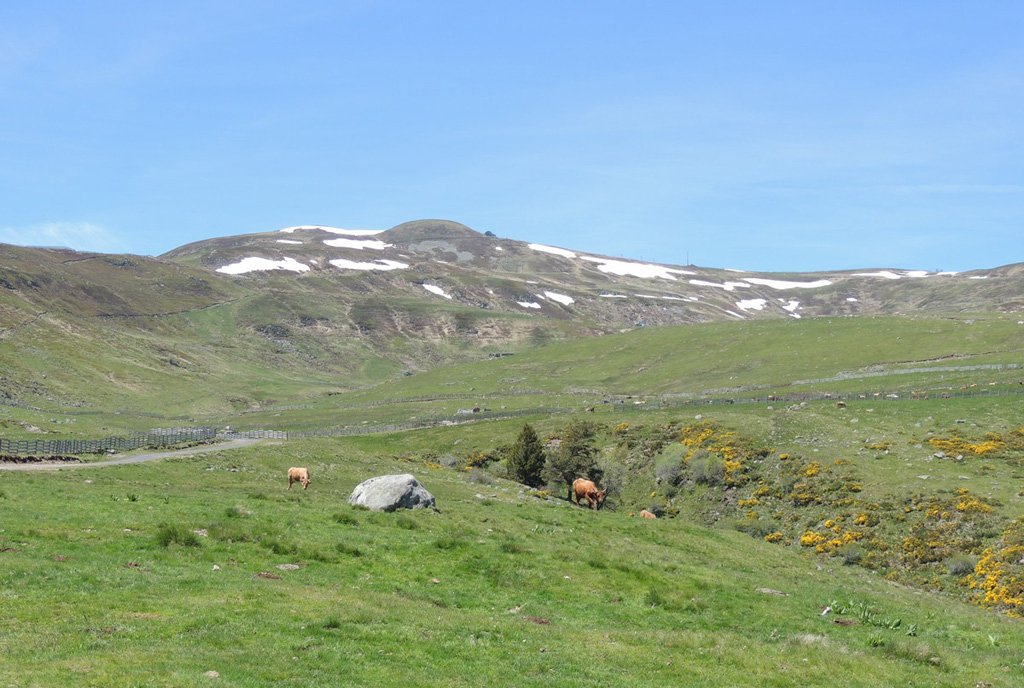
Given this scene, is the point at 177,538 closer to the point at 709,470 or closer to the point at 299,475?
the point at 299,475

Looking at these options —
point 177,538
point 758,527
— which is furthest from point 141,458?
point 758,527

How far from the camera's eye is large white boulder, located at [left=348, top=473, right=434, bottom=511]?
3259 cm

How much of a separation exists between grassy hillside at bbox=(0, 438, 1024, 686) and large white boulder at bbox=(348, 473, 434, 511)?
1313mm

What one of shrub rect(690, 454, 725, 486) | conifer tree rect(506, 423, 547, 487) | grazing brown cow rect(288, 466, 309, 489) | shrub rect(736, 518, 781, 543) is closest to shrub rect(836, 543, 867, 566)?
shrub rect(736, 518, 781, 543)

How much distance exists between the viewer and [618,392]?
123875 millimetres

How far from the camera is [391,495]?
32812 mm

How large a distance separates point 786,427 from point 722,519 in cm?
1562

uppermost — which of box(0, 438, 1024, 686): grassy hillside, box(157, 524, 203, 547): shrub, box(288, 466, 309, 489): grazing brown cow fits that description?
box(157, 524, 203, 547): shrub

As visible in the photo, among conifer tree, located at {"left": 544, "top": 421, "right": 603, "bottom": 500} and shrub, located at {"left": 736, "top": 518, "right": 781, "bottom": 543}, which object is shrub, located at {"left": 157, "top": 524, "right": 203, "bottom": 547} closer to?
shrub, located at {"left": 736, "top": 518, "right": 781, "bottom": 543}

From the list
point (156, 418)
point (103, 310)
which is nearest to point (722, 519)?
point (156, 418)

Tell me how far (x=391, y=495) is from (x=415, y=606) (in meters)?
13.7

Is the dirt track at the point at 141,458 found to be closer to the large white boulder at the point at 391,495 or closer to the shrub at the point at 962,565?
the large white boulder at the point at 391,495

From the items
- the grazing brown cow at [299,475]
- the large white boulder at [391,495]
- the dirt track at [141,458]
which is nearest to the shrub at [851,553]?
the large white boulder at [391,495]

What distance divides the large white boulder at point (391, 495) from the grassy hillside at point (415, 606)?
1313 millimetres
